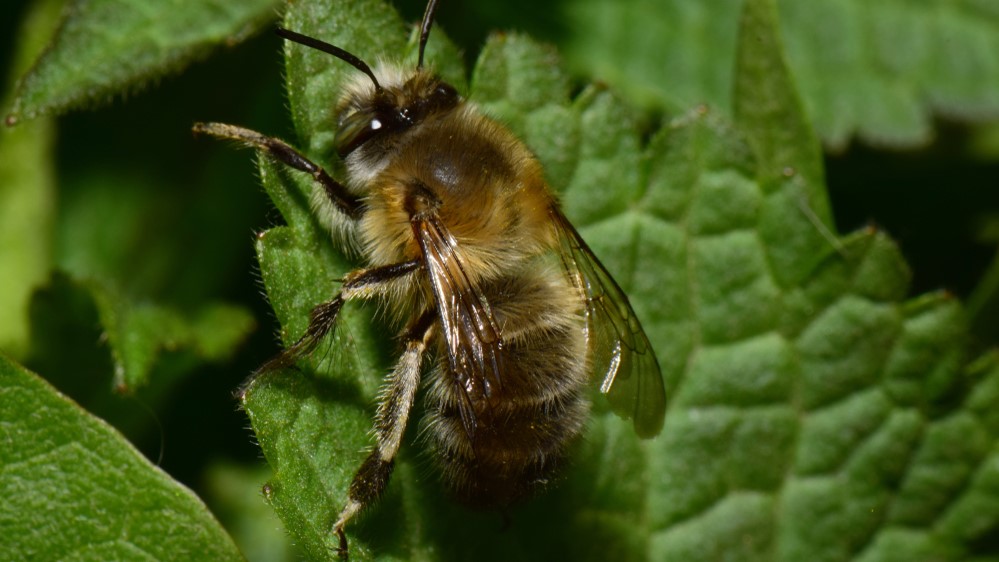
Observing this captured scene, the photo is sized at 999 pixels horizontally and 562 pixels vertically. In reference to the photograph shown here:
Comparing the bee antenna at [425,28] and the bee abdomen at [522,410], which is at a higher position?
the bee antenna at [425,28]

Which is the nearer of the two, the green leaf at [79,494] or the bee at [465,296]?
the green leaf at [79,494]

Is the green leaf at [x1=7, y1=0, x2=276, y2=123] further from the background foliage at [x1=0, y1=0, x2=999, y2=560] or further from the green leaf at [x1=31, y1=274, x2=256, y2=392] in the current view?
the green leaf at [x1=31, y1=274, x2=256, y2=392]

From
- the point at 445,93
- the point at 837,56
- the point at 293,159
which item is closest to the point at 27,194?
the point at 293,159

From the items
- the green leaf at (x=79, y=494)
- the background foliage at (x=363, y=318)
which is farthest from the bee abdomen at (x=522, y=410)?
the green leaf at (x=79, y=494)

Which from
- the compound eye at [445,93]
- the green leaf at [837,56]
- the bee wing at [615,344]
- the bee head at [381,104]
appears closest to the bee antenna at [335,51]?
the bee head at [381,104]

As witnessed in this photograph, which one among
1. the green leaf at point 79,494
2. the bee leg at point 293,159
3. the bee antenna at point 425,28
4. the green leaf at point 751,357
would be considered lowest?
the green leaf at point 751,357

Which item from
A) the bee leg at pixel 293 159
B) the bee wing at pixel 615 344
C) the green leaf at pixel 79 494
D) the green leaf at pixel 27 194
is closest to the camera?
the green leaf at pixel 79 494

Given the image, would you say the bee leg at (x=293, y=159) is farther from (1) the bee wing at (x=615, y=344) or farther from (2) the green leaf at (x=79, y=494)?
(2) the green leaf at (x=79, y=494)

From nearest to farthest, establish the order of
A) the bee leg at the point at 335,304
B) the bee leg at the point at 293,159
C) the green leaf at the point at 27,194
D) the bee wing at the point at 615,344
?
the bee leg at the point at 335,304 < the bee leg at the point at 293,159 < the bee wing at the point at 615,344 < the green leaf at the point at 27,194
